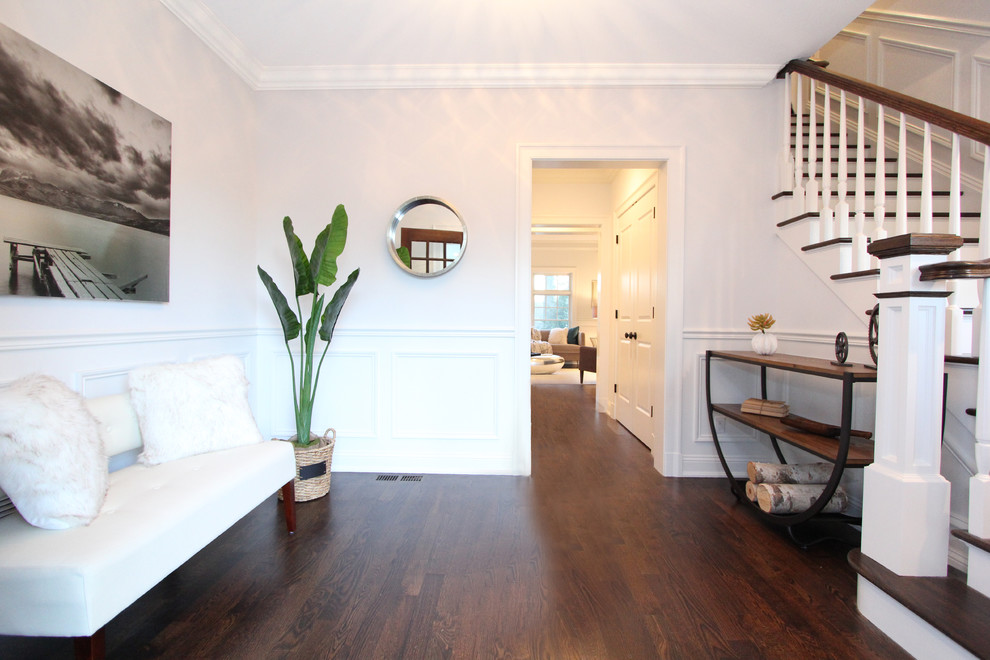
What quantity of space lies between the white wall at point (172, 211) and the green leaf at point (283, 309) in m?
0.39

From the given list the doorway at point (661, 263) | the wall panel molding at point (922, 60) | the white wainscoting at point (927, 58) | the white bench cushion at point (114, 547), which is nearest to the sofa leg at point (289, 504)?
the white bench cushion at point (114, 547)

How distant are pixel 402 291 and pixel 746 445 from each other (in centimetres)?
257

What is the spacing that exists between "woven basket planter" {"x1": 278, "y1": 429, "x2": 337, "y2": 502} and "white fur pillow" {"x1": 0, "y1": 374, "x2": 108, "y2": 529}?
114cm

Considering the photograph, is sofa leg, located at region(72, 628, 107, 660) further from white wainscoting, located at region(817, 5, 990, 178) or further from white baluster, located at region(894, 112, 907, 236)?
white wainscoting, located at region(817, 5, 990, 178)

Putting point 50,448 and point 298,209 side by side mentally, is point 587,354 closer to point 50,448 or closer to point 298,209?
point 298,209

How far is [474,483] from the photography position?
2863 mm

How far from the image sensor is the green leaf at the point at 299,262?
2531 millimetres

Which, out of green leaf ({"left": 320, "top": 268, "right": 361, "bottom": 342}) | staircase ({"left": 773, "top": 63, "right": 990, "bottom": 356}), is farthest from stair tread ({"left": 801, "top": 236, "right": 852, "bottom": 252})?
green leaf ({"left": 320, "top": 268, "right": 361, "bottom": 342})

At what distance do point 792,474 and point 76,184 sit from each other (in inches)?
140

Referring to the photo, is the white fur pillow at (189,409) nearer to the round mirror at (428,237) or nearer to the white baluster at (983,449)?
the round mirror at (428,237)

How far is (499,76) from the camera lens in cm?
294

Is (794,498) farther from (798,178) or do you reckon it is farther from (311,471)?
(311,471)

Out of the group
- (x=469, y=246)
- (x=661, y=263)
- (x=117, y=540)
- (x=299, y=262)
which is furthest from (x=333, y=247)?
(x=661, y=263)

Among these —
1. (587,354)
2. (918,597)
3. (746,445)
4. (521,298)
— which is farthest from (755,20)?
(587,354)
